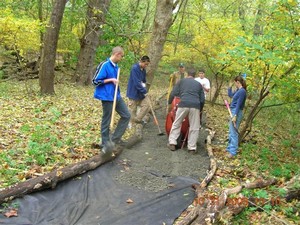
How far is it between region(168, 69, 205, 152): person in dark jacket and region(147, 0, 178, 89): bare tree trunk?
2622 mm

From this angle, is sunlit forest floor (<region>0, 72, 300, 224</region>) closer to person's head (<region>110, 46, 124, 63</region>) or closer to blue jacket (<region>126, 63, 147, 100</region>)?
blue jacket (<region>126, 63, 147, 100</region>)

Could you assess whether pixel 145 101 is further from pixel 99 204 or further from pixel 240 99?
pixel 99 204

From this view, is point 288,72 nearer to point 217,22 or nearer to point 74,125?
point 74,125

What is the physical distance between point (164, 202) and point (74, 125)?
14.0 feet

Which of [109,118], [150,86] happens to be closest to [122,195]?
[109,118]

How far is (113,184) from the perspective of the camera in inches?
212

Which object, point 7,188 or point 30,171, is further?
point 30,171

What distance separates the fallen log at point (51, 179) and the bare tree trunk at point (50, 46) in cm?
677

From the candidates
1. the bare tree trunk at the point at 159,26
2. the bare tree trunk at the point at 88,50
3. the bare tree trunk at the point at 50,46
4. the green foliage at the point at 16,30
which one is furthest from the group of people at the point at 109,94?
the bare tree trunk at the point at 88,50

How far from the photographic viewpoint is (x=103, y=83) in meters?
6.15

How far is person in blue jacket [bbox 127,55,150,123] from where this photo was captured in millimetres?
8336

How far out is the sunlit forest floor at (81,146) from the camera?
5.07 meters

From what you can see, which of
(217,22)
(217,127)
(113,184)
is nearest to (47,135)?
(113,184)

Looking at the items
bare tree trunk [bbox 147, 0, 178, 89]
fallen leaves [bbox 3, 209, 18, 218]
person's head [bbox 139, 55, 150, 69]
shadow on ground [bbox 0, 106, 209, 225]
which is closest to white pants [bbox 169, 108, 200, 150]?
shadow on ground [bbox 0, 106, 209, 225]
